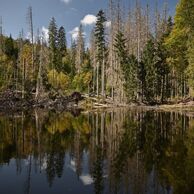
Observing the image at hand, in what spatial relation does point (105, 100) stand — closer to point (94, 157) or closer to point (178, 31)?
point (178, 31)

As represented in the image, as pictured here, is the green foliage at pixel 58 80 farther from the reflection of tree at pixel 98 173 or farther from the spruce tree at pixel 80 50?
the reflection of tree at pixel 98 173

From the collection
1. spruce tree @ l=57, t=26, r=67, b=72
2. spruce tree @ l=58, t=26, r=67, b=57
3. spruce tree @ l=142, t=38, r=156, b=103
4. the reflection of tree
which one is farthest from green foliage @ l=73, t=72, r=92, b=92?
Result: the reflection of tree

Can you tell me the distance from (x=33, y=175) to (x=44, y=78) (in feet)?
201

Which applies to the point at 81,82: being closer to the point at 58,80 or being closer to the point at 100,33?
the point at 58,80

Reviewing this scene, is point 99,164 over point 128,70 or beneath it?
beneath

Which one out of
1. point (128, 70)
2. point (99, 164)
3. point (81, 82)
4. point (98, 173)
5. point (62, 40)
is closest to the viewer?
point (98, 173)

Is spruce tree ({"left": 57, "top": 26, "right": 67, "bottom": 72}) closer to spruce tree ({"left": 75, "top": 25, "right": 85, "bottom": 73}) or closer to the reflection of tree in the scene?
spruce tree ({"left": 75, "top": 25, "right": 85, "bottom": 73})

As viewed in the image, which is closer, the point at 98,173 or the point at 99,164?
the point at 98,173

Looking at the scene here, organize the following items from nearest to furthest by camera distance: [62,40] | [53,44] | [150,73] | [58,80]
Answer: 1. [150,73]
2. [58,80]
3. [53,44]
4. [62,40]

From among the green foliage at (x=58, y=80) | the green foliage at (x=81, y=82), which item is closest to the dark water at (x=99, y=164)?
the green foliage at (x=58, y=80)

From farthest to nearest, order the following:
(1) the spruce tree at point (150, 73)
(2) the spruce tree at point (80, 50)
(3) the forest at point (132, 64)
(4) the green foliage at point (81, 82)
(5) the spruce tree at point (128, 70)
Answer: (2) the spruce tree at point (80, 50) → (4) the green foliage at point (81, 82) → (1) the spruce tree at point (150, 73) → (5) the spruce tree at point (128, 70) → (3) the forest at point (132, 64)

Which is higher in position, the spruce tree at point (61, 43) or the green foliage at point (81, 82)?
the spruce tree at point (61, 43)

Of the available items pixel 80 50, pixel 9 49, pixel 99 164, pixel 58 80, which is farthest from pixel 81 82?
pixel 99 164

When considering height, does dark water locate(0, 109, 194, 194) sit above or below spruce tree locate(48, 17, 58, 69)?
below
